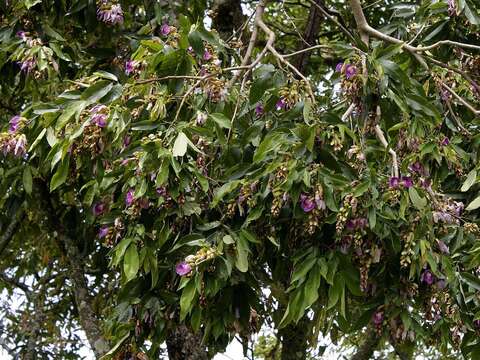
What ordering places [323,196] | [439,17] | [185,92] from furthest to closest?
[439,17] → [185,92] → [323,196]

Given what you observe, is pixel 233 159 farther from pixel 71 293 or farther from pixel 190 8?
pixel 71 293

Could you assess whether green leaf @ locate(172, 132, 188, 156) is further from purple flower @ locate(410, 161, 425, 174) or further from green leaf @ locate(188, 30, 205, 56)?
purple flower @ locate(410, 161, 425, 174)

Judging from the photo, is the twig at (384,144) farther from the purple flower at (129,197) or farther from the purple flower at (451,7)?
the purple flower at (129,197)

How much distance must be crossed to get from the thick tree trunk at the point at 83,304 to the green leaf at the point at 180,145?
1798 millimetres

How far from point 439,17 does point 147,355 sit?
73.2 inches

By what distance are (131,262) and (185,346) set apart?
136 cm

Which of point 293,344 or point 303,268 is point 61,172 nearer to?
point 303,268

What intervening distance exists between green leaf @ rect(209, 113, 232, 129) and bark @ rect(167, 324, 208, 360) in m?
1.47

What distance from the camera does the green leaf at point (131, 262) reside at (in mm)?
2609

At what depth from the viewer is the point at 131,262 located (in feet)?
8.67

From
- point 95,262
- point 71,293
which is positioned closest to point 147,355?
point 95,262

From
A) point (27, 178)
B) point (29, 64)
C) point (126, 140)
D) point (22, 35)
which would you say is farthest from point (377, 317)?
point (22, 35)

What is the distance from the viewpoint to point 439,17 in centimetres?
368

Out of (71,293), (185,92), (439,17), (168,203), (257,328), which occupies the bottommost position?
(257,328)
